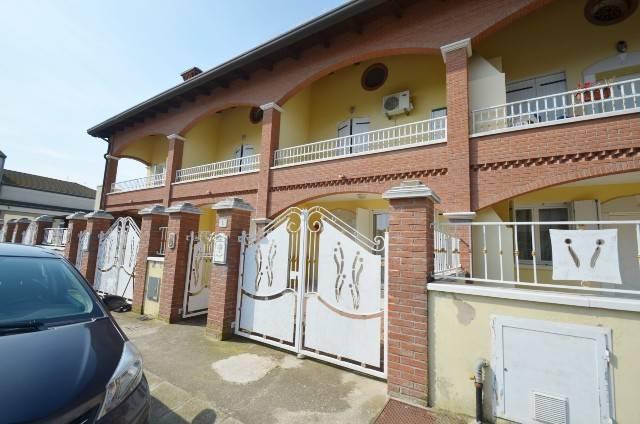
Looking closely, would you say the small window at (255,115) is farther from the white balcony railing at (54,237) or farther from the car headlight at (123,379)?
the car headlight at (123,379)

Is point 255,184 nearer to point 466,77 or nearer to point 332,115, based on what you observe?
point 332,115

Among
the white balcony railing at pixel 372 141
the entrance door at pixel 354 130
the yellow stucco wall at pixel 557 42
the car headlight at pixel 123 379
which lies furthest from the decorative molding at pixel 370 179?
the car headlight at pixel 123 379

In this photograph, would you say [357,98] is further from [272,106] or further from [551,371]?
Result: [551,371]

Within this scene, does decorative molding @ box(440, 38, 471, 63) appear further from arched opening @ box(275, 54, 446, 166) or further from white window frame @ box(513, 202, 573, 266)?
white window frame @ box(513, 202, 573, 266)

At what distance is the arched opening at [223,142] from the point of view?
45.9 feet

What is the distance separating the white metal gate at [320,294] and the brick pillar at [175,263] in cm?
172

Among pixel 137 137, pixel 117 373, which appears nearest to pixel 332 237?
pixel 117 373

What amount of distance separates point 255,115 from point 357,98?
17.5 ft

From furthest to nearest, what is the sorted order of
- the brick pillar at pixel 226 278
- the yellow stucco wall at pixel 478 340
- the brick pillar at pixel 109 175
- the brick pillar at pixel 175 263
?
the brick pillar at pixel 109 175, the brick pillar at pixel 175 263, the brick pillar at pixel 226 278, the yellow stucco wall at pixel 478 340

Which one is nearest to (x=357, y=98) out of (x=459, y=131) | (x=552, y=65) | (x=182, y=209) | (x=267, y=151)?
(x=267, y=151)

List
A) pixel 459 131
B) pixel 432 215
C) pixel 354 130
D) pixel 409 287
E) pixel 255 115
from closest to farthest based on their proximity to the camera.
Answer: pixel 409 287
pixel 432 215
pixel 459 131
pixel 354 130
pixel 255 115

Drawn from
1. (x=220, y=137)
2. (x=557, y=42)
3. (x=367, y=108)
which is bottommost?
(x=367, y=108)

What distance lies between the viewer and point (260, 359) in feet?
14.2

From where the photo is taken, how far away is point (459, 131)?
7008 mm
